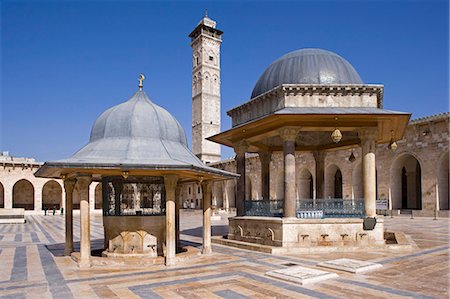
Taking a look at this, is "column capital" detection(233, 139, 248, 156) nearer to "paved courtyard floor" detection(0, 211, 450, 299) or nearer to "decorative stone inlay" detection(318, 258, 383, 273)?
"paved courtyard floor" detection(0, 211, 450, 299)

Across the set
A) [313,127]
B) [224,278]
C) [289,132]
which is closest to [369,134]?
[313,127]

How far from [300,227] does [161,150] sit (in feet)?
17.6

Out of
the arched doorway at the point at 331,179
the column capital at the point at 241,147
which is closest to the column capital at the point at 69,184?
the column capital at the point at 241,147

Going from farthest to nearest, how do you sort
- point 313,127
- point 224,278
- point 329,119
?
point 313,127 → point 329,119 → point 224,278

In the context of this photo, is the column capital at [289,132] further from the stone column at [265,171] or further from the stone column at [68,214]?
the stone column at [68,214]

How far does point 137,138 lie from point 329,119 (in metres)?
6.49

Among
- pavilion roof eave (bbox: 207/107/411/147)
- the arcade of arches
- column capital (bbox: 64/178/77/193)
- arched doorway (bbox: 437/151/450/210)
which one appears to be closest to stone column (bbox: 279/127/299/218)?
pavilion roof eave (bbox: 207/107/411/147)

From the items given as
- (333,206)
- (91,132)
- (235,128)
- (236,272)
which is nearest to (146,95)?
(91,132)

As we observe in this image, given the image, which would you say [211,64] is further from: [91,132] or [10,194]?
[91,132]

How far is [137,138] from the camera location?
11031 millimetres

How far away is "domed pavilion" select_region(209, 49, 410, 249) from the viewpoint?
12594mm

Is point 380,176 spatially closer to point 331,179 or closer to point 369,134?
point 331,179

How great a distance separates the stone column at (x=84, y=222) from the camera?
10.1 m

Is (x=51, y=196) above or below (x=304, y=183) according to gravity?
below
